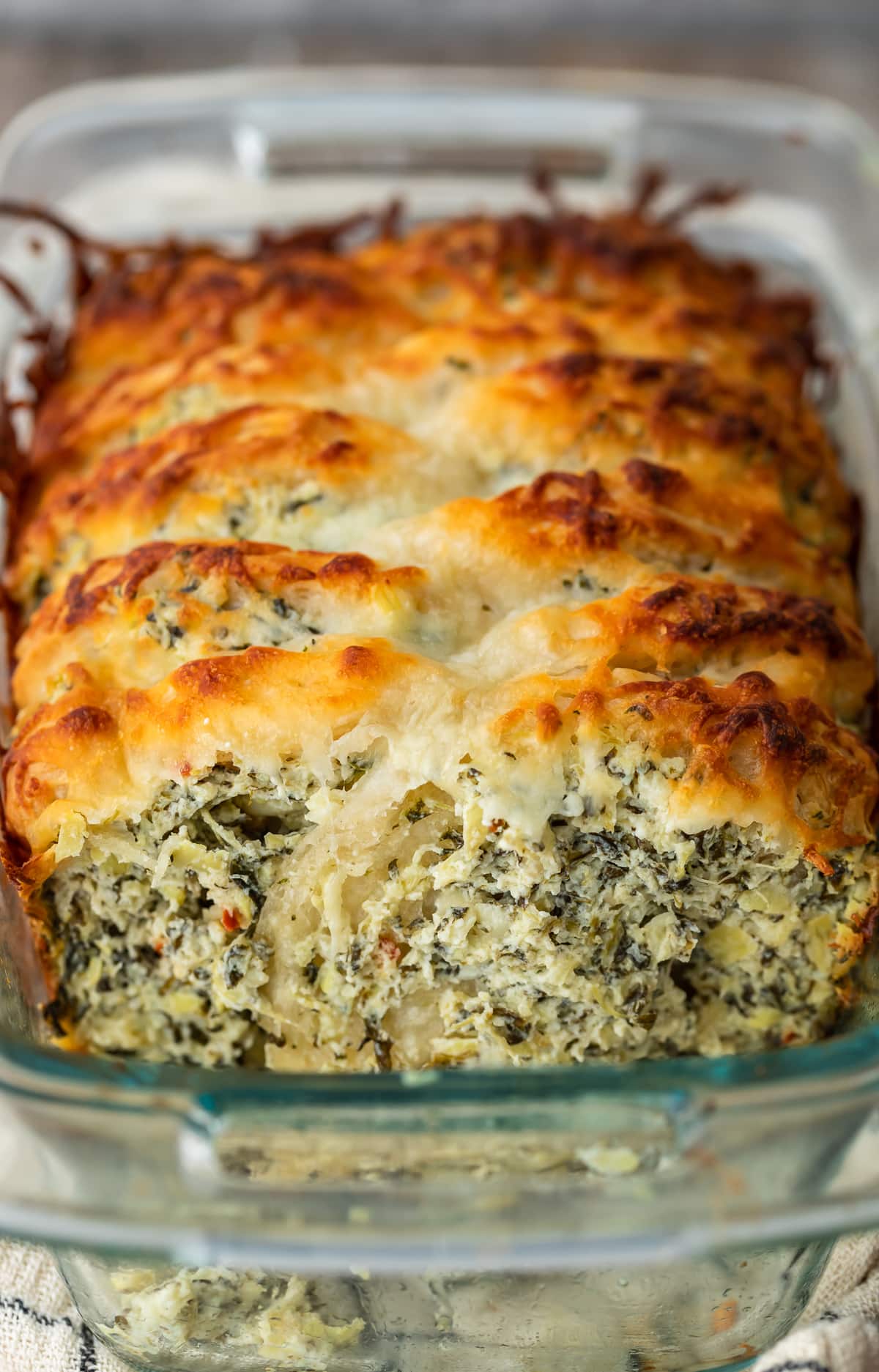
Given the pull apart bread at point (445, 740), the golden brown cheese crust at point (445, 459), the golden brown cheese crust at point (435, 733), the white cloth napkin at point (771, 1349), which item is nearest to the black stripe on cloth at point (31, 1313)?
the white cloth napkin at point (771, 1349)

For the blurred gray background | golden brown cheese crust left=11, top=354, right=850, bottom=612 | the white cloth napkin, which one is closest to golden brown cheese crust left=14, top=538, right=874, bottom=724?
golden brown cheese crust left=11, top=354, right=850, bottom=612

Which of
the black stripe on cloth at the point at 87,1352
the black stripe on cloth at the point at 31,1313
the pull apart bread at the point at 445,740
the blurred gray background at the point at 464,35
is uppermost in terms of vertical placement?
the pull apart bread at the point at 445,740

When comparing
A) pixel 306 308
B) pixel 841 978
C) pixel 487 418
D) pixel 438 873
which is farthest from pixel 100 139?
pixel 841 978

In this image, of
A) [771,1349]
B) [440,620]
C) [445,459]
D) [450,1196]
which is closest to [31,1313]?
[450,1196]

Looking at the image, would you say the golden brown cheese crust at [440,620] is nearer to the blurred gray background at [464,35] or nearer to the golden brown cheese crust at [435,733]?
the golden brown cheese crust at [435,733]

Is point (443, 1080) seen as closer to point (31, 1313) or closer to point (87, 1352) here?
point (87, 1352)

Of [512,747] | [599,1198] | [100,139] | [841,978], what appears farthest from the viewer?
[100,139]

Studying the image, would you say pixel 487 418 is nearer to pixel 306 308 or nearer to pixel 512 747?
pixel 306 308

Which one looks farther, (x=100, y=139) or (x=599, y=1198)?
(x=100, y=139)
